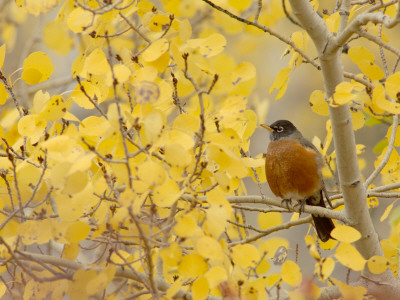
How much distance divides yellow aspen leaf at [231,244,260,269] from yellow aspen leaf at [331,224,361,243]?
307 millimetres

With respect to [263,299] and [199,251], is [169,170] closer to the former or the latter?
[199,251]

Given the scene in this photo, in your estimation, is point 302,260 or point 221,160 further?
point 302,260

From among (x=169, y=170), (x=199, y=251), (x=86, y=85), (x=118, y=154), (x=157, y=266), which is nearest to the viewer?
(x=199, y=251)

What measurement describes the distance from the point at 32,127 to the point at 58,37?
326 centimetres

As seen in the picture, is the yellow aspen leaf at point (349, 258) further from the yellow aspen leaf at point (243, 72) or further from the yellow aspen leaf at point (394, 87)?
the yellow aspen leaf at point (243, 72)

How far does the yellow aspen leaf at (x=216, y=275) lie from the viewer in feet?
6.02

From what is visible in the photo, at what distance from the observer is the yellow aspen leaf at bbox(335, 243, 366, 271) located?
1.96m

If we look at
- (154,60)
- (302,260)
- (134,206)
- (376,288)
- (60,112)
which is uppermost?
(154,60)

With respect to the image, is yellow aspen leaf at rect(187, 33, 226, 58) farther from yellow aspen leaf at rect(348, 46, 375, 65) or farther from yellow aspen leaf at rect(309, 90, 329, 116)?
yellow aspen leaf at rect(309, 90, 329, 116)

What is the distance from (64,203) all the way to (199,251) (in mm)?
503

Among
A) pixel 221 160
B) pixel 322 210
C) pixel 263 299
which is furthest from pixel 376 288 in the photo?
pixel 221 160

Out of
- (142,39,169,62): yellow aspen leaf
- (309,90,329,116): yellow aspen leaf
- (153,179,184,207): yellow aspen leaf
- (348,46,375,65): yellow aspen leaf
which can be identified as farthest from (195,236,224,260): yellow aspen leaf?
(309,90,329,116): yellow aspen leaf

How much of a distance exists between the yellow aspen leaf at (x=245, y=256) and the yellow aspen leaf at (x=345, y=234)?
0.31m

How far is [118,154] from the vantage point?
6.70 ft
